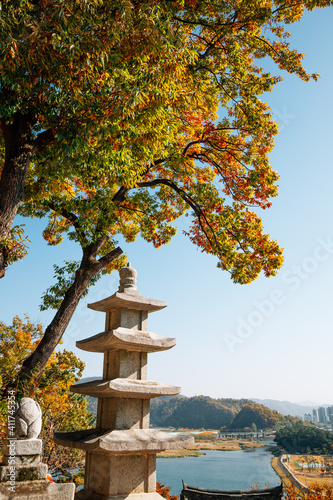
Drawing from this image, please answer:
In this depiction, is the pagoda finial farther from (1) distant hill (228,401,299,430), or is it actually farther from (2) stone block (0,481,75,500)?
(1) distant hill (228,401,299,430)

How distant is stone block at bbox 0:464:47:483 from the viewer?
4.22m

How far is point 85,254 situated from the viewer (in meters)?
8.50

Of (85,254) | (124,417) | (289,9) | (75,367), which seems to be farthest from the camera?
(75,367)

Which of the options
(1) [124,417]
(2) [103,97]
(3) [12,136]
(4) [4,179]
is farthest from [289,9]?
(1) [124,417]

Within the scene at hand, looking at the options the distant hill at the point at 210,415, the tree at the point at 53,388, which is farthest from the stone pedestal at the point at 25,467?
the distant hill at the point at 210,415

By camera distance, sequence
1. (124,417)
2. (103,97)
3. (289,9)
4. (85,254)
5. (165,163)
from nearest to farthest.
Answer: (103,97), (124,417), (289,9), (85,254), (165,163)

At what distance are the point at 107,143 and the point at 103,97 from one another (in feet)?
2.11

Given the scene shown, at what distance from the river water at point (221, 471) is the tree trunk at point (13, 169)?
33.8 m

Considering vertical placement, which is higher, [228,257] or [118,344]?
[228,257]

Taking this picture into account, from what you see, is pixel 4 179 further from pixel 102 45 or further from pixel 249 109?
pixel 249 109

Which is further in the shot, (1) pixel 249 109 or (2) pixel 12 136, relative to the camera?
(1) pixel 249 109

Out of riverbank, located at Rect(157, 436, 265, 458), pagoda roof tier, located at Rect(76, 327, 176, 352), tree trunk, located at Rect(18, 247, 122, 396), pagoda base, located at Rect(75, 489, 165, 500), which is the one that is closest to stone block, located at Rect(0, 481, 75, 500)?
pagoda base, located at Rect(75, 489, 165, 500)

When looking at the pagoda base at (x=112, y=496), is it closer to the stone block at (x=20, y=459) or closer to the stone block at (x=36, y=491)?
the stone block at (x=36, y=491)

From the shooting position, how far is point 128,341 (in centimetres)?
548
